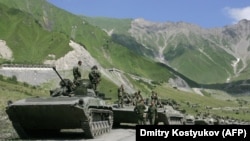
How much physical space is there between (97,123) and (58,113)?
3039 millimetres

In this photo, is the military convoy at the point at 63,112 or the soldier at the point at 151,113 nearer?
the military convoy at the point at 63,112

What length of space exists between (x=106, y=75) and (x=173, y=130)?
146m

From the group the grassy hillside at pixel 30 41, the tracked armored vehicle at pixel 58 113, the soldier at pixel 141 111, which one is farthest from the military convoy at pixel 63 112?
the grassy hillside at pixel 30 41

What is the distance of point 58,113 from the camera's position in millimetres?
24875

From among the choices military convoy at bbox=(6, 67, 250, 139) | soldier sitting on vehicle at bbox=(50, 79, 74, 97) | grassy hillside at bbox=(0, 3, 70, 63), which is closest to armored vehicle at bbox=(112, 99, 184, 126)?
military convoy at bbox=(6, 67, 250, 139)

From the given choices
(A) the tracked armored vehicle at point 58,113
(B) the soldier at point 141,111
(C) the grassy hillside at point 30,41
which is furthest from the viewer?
(C) the grassy hillside at point 30,41

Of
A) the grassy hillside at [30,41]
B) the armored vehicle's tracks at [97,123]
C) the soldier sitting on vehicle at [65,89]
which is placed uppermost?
the grassy hillside at [30,41]

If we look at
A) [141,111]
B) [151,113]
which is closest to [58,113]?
[141,111]

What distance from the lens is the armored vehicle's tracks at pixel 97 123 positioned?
83.1 feet

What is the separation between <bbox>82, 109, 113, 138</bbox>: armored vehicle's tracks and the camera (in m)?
25.3

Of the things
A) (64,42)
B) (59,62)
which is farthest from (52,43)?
(59,62)

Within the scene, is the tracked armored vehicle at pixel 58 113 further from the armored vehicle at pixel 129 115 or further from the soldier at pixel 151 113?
the armored vehicle at pixel 129 115

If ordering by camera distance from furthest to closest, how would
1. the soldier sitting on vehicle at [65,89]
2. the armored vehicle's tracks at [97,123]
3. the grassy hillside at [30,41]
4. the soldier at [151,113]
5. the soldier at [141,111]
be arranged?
the grassy hillside at [30,41]
the soldier at [151,113]
the soldier at [141,111]
the soldier sitting on vehicle at [65,89]
the armored vehicle's tracks at [97,123]

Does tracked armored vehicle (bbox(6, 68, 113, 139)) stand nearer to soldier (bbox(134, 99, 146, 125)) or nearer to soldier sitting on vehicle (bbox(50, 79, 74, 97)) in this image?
soldier sitting on vehicle (bbox(50, 79, 74, 97))
